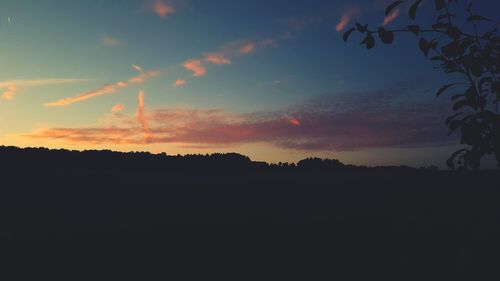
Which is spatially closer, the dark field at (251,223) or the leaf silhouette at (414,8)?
the leaf silhouette at (414,8)

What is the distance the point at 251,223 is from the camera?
989cm

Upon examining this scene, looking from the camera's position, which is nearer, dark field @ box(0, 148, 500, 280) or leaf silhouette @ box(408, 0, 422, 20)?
leaf silhouette @ box(408, 0, 422, 20)

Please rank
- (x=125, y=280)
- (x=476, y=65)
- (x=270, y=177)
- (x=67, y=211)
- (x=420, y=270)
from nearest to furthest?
(x=476, y=65)
(x=125, y=280)
(x=420, y=270)
(x=67, y=211)
(x=270, y=177)

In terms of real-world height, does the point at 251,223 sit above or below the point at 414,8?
below

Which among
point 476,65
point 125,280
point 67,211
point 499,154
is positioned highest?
point 476,65

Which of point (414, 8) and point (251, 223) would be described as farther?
point (251, 223)

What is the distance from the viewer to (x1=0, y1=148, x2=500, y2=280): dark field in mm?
7934

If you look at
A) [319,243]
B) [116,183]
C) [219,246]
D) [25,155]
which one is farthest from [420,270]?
[25,155]

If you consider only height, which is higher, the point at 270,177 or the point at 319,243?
the point at 270,177

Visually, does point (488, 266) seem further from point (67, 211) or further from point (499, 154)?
point (67, 211)

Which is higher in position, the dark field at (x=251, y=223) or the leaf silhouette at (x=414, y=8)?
the leaf silhouette at (x=414, y=8)

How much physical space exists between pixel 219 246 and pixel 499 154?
620 centimetres

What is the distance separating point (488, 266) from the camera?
8.17 m

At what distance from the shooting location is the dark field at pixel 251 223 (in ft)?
26.0
